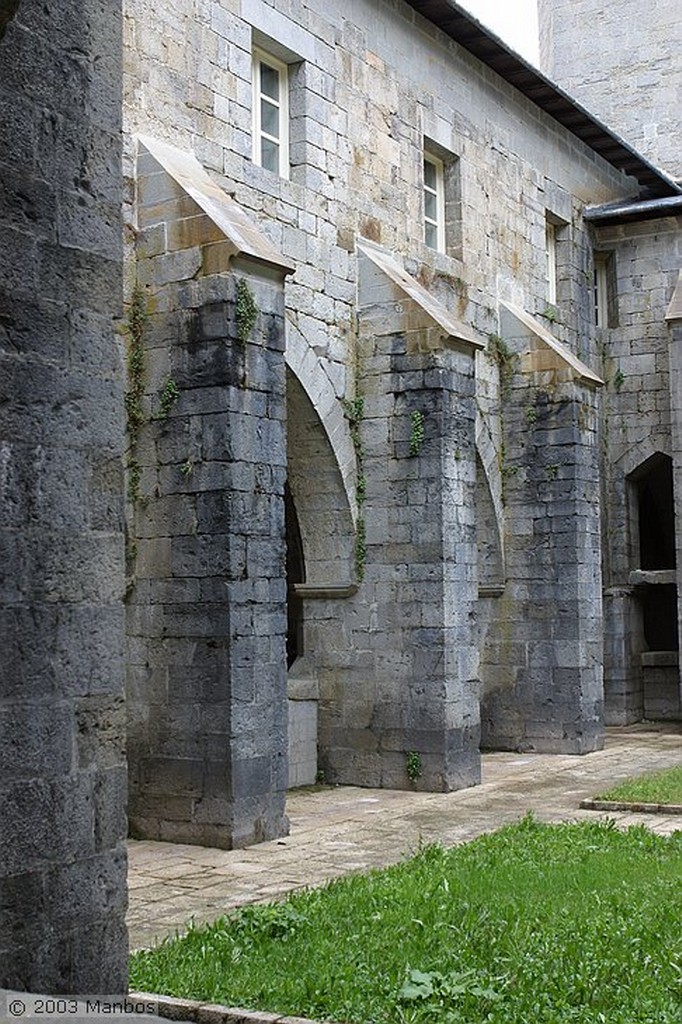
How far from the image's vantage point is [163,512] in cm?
900

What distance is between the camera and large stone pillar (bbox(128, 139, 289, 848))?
8.70m

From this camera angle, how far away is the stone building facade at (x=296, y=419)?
14.1 feet

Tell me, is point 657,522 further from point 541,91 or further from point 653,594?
point 541,91

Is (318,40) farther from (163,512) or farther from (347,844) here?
(347,844)

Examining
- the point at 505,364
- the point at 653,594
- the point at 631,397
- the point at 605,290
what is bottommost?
the point at 653,594

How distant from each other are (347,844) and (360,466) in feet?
13.1

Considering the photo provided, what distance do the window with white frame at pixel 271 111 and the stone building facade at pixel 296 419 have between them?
4 centimetres

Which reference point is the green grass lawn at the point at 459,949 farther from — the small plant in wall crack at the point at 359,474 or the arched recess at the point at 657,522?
the arched recess at the point at 657,522

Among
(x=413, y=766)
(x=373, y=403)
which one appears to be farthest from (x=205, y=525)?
(x=413, y=766)

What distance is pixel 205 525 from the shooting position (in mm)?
8789

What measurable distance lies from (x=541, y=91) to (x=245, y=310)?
753cm

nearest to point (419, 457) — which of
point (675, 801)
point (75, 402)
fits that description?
point (675, 801)

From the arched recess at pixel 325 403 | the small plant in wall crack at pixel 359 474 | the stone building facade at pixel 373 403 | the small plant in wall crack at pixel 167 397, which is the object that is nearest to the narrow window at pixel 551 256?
the stone building facade at pixel 373 403

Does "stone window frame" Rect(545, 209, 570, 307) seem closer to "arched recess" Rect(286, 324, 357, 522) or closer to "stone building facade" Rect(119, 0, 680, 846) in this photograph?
"stone building facade" Rect(119, 0, 680, 846)
